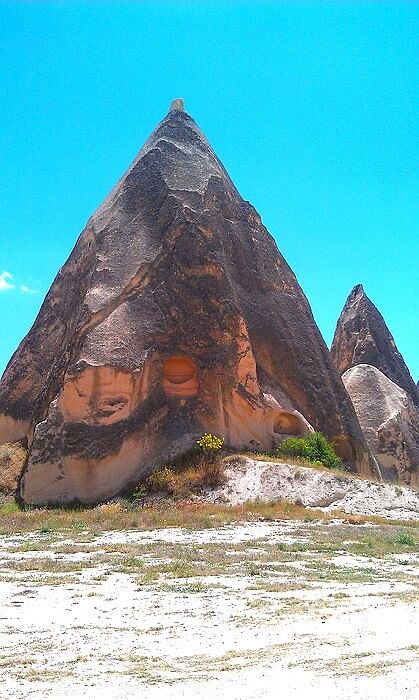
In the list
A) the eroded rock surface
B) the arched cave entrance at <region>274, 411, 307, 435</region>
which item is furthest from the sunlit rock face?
the eroded rock surface

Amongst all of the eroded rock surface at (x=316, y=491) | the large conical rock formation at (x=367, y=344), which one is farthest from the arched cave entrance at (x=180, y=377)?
the large conical rock formation at (x=367, y=344)

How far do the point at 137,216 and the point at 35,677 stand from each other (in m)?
23.7

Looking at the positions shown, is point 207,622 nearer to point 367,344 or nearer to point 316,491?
point 316,491

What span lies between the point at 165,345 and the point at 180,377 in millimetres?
1293

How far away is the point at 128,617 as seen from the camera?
8.49 meters

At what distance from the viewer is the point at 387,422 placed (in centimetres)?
3781

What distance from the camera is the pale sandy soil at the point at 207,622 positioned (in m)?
5.77

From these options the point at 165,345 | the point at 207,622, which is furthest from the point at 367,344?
the point at 207,622

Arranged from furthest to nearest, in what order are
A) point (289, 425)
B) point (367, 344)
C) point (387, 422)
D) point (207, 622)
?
→ point (367, 344)
point (387, 422)
point (289, 425)
point (207, 622)

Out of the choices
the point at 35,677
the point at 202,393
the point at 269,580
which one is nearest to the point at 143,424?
the point at 202,393

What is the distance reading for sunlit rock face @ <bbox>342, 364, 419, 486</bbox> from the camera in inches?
1478

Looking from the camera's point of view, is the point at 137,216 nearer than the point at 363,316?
Yes

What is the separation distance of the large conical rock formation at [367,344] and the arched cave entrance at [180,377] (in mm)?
22849

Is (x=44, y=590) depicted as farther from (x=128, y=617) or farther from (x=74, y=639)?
(x=74, y=639)
